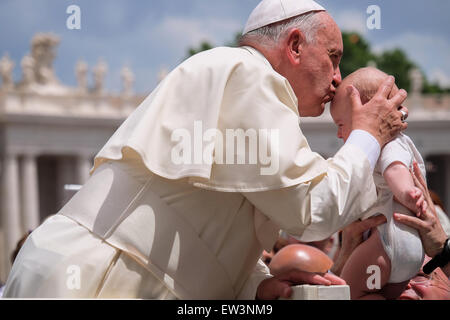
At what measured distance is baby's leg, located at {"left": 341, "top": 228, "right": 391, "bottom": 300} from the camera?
4605 millimetres

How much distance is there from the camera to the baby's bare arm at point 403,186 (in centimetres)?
448

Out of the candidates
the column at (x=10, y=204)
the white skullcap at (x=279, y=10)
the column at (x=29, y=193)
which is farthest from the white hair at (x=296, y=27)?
the column at (x=10, y=204)

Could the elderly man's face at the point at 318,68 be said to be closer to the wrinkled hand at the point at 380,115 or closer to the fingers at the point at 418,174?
the wrinkled hand at the point at 380,115

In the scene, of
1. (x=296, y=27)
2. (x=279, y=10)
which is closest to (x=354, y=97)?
(x=296, y=27)

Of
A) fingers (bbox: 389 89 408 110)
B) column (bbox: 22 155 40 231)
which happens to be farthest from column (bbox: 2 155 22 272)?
fingers (bbox: 389 89 408 110)

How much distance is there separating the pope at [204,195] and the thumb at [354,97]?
0.07 ft

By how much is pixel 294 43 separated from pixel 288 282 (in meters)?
1.25

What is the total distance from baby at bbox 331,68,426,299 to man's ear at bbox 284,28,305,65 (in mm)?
483

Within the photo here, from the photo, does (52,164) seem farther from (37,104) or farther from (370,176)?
(370,176)

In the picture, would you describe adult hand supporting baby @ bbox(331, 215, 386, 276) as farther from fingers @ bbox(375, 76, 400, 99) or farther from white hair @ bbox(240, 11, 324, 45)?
white hair @ bbox(240, 11, 324, 45)

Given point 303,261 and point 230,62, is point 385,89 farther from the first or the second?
point 303,261

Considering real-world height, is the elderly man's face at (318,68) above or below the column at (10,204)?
above

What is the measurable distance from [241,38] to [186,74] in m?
0.70

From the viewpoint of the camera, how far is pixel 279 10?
428 centimetres
